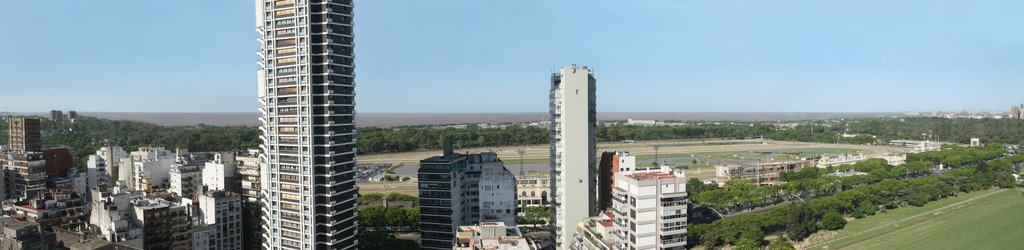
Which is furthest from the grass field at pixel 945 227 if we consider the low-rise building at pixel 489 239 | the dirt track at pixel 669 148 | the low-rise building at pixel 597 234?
the dirt track at pixel 669 148

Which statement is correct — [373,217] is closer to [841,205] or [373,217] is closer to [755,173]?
[841,205]

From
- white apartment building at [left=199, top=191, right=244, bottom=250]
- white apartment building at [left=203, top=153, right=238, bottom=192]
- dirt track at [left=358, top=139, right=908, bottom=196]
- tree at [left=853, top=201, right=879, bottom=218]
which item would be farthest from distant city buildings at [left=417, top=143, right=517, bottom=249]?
dirt track at [left=358, top=139, right=908, bottom=196]

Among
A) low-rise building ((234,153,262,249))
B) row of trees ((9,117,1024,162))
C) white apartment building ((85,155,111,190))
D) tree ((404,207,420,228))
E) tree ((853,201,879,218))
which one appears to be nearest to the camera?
low-rise building ((234,153,262,249))

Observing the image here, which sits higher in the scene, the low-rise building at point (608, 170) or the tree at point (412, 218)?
the low-rise building at point (608, 170)

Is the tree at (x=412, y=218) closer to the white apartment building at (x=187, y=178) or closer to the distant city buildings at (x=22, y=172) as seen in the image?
the white apartment building at (x=187, y=178)

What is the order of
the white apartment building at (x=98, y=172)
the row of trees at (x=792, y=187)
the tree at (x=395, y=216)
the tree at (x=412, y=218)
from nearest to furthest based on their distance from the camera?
1. the tree at (x=395, y=216)
2. the tree at (x=412, y=218)
3. the row of trees at (x=792, y=187)
4. the white apartment building at (x=98, y=172)

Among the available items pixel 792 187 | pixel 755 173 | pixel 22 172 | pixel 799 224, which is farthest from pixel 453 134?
pixel 799 224

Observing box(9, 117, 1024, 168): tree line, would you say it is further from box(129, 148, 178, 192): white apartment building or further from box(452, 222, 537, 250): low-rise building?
box(452, 222, 537, 250): low-rise building
